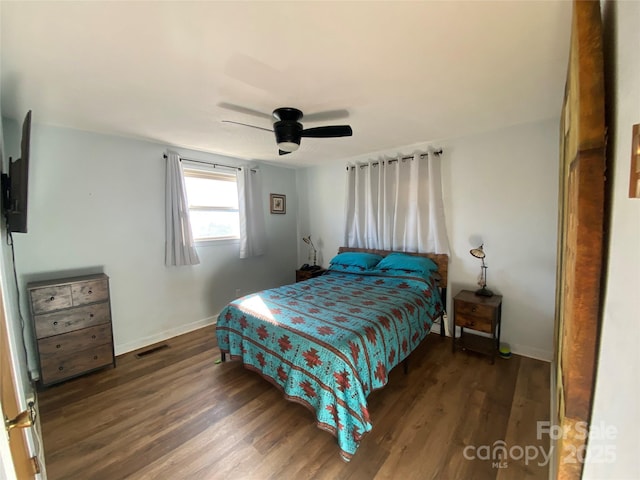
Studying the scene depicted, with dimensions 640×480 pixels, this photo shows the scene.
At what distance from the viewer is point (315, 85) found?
176cm

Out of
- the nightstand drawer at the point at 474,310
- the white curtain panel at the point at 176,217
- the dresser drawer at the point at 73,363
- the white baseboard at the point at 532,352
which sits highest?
the white curtain panel at the point at 176,217

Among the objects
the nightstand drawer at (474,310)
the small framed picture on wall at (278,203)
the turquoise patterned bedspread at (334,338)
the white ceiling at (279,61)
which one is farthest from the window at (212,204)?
the nightstand drawer at (474,310)

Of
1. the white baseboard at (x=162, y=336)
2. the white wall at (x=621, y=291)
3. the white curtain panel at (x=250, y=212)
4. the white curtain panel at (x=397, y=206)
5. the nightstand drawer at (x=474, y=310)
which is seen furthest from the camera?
the white curtain panel at (x=250, y=212)

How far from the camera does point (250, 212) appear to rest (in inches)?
153

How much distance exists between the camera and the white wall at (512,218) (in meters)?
2.54

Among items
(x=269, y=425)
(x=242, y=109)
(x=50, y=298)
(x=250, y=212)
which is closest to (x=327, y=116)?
(x=242, y=109)

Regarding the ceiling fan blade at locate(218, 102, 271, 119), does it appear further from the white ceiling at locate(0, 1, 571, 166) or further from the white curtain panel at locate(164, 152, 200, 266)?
the white curtain panel at locate(164, 152, 200, 266)

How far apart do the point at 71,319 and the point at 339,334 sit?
241 cm

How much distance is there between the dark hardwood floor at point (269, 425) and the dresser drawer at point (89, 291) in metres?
0.71

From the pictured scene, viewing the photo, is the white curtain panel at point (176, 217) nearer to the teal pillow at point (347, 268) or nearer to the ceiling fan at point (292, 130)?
the ceiling fan at point (292, 130)

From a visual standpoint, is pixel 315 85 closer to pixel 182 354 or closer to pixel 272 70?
pixel 272 70

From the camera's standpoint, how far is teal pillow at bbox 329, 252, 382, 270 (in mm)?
3471

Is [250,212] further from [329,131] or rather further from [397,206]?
[329,131]

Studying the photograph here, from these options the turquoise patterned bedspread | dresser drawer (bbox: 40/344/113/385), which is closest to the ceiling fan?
the turquoise patterned bedspread
